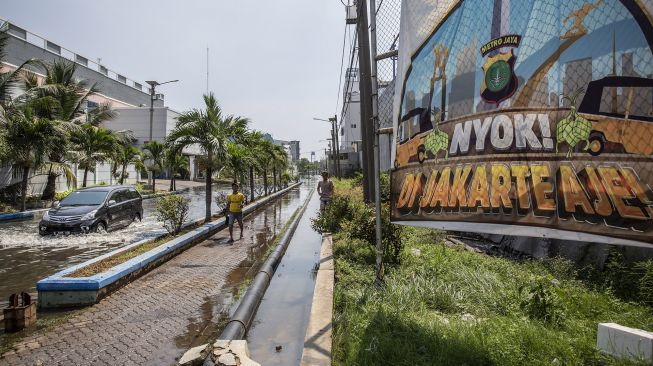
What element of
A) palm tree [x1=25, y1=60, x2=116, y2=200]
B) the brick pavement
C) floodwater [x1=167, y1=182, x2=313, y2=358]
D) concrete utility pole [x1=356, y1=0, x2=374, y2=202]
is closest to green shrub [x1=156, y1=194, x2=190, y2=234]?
floodwater [x1=167, y1=182, x2=313, y2=358]

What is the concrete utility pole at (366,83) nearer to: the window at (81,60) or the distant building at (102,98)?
the distant building at (102,98)

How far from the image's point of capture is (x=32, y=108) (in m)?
19.4

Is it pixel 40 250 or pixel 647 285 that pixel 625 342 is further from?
pixel 40 250

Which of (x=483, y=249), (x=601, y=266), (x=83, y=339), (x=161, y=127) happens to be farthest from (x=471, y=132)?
(x=161, y=127)

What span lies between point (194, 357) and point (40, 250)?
8.50 metres

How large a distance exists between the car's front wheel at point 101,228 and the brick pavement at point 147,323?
487 centimetres

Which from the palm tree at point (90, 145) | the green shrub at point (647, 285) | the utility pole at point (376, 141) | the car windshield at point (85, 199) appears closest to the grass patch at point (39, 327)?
the utility pole at point (376, 141)

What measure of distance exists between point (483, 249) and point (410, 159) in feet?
17.4

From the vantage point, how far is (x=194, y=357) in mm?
3850

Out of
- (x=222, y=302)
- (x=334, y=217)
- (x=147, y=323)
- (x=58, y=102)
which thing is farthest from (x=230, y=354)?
(x=58, y=102)

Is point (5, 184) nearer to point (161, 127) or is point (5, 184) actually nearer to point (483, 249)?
point (483, 249)

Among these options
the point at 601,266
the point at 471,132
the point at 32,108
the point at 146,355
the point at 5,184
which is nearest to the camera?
the point at 471,132

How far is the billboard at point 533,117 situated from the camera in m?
2.55

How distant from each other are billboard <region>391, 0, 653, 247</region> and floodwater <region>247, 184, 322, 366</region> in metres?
2.14
